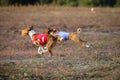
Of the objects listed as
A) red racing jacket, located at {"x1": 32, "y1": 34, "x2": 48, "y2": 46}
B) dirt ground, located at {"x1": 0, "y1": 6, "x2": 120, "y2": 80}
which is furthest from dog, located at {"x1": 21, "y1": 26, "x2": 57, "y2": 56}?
dirt ground, located at {"x1": 0, "y1": 6, "x2": 120, "y2": 80}

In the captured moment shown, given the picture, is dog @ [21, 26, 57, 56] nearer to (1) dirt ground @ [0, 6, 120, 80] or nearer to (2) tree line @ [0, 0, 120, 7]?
(1) dirt ground @ [0, 6, 120, 80]

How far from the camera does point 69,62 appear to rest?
9.95 m

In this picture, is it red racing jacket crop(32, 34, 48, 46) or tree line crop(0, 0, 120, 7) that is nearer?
red racing jacket crop(32, 34, 48, 46)

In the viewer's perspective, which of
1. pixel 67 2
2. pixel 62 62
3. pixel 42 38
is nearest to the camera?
pixel 62 62

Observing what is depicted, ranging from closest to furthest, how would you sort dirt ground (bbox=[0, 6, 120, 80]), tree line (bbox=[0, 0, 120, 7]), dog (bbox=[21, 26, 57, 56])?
dirt ground (bbox=[0, 6, 120, 80]) → dog (bbox=[21, 26, 57, 56]) → tree line (bbox=[0, 0, 120, 7])

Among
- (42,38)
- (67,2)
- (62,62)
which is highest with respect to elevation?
(42,38)

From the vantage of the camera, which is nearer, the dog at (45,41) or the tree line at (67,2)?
the dog at (45,41)

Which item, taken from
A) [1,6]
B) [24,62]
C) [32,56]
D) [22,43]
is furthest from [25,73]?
[1,6]

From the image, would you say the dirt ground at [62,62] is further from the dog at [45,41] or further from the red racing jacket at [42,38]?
the red racing jacket at [42,38]

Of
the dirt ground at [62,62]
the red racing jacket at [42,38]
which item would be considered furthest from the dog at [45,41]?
the dirt ground at [62,62]

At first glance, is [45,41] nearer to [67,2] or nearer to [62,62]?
[62,62]

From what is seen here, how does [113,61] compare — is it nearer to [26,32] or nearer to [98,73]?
[98,73]

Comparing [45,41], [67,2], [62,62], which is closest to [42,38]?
[45,41]

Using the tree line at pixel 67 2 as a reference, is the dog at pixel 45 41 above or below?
above
